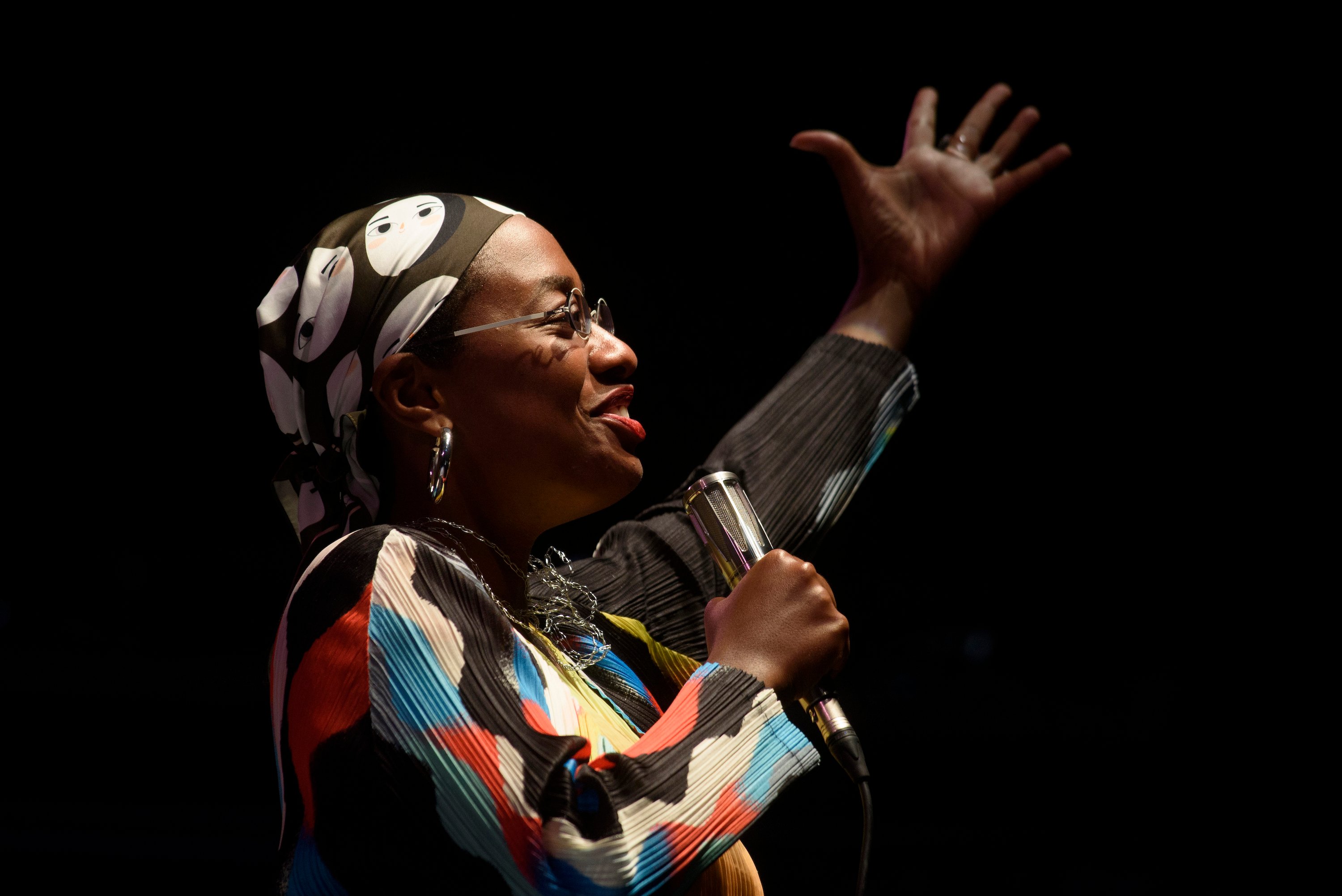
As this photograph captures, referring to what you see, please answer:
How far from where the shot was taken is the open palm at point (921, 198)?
1.74 metres

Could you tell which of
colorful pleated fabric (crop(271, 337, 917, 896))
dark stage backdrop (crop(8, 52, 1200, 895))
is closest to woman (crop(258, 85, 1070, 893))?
colorful pleated fabric (crop(271, 337, 917, 896))

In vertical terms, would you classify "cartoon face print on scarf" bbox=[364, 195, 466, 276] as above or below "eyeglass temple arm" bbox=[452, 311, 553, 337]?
above

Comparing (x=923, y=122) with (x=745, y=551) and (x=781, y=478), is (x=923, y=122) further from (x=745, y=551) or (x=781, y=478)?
(x=745, y=551)

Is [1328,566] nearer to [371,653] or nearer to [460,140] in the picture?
[460,140]

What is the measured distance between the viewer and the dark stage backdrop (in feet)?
6.67

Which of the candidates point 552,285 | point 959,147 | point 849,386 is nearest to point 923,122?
point 959,147

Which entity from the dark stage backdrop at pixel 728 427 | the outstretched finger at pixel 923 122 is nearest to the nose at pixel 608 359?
the outstretched finger at pixel 923 122

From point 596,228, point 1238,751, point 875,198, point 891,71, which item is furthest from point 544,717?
point 1238,751

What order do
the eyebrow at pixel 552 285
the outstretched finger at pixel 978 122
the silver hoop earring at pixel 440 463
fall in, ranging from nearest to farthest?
the silver hoop earring at pixel 440 463
the eyebrow at pixel 552 285
the outstretched finger at pixel 978 122

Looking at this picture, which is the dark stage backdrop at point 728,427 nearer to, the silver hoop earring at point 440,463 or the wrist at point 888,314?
the wrist at point 888,314

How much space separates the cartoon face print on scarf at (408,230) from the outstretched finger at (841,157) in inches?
24.9

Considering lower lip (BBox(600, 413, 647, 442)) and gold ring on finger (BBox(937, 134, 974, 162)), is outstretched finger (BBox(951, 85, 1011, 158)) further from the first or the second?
lower lip (BBox(600, 413, 647, 442))

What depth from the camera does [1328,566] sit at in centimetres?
233

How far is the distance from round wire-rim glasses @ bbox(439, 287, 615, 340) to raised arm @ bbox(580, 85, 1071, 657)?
388 mm
